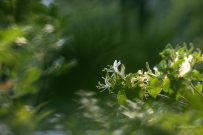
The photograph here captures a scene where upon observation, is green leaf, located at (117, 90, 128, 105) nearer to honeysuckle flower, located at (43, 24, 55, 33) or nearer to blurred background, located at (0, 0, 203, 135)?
blurred background, located at (0, 0, 203, 135)

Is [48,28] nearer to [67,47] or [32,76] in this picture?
[67,47]

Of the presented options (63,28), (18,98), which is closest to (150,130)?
(18,98)

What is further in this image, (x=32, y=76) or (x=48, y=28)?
(x=48, y=28)

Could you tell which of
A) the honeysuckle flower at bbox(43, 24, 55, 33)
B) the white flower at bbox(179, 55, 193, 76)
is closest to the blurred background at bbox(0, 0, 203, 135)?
the honeysuckle flower at bbox(43, 24, 55, 33)

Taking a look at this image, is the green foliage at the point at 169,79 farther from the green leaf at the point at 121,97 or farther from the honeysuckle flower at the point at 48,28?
the honeysuckle flower at the point at 48,28

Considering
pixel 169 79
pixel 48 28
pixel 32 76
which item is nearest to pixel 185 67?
pixel 169 79

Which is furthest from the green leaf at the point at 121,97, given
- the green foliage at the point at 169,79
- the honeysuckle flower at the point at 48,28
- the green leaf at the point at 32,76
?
the honeysuckle flower at the point at 48,28

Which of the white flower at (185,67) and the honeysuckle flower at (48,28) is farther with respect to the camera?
the honeysuckle flower at (48,28)

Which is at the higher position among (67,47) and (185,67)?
(67,47)
